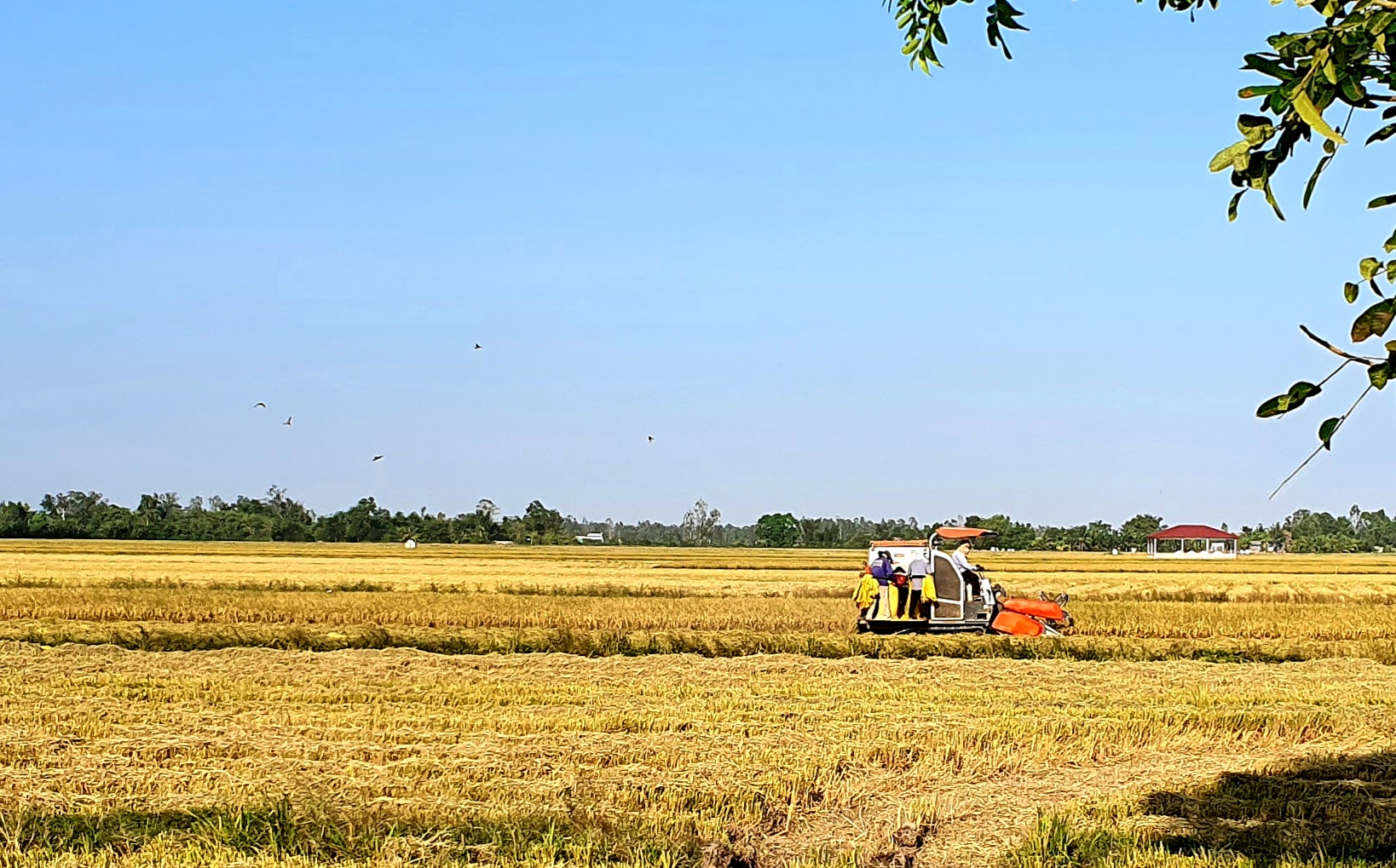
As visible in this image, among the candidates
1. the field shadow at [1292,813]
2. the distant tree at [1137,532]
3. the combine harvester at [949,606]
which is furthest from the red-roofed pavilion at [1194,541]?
the field shadow at [1292,813]

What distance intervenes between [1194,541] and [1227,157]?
4199 inches

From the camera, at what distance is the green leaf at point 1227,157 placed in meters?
2.55

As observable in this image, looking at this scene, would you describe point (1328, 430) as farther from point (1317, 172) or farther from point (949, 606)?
point (949, 606)

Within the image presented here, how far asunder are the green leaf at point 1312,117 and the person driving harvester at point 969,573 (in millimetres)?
17266

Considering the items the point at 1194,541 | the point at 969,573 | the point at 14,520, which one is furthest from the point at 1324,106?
the point at 14,520

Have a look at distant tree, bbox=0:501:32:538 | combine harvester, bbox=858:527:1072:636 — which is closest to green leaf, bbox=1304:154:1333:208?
combine harvester, bbox=858:527:1072:636

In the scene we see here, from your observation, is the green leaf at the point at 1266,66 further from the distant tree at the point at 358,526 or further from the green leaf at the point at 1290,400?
the distant tree at the point at 358,526

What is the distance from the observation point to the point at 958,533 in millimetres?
19359

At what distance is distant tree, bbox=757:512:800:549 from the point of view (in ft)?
472

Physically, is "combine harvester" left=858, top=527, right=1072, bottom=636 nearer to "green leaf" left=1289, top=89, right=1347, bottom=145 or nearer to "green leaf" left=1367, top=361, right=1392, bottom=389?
"green leaf" left=1367, top=361, right=1392, bottom=389

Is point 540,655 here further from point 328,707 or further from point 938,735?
point 938,735

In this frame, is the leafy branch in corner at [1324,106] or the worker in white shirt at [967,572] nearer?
the leafy branch in corner at [1324,106]

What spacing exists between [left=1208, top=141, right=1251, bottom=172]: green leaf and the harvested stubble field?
5.10 metres

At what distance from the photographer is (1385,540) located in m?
166
